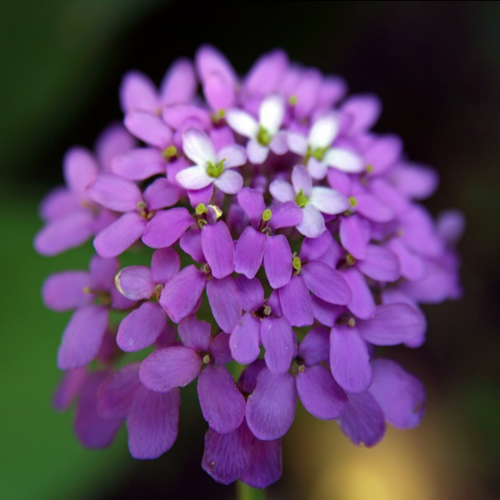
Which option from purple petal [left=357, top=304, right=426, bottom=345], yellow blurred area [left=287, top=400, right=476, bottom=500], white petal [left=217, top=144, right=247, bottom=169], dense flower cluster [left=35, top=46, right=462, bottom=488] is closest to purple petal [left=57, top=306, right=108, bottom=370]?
dense flower cluster [left=35, top=46, right=462, bottom=488]

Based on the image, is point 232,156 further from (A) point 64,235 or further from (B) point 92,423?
(B) point 92,423

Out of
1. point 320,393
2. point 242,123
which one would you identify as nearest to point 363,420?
point 320,393

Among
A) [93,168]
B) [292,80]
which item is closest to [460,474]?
[292,80]

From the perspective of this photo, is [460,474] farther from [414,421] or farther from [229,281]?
[229,281]

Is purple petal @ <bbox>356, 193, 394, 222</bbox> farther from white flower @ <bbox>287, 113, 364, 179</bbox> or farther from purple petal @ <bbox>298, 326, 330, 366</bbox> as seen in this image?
purple petal @ <bbox>298, 326, 330, 366</bbox>

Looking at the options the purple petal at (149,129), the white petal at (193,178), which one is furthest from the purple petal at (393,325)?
the purple petal at (149,129)

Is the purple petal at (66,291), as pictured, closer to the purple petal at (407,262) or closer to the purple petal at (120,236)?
the purple petal at (120,236)
